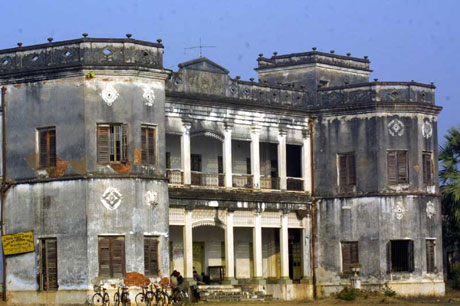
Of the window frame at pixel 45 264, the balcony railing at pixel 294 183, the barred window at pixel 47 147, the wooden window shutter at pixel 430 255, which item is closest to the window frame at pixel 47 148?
the barred window at pixel 47 147

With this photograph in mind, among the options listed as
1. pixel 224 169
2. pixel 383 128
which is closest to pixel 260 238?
pixel 224 169

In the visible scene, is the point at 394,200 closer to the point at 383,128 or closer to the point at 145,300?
the point at 383,128

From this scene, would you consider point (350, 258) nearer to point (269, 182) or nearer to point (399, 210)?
point (399, 210)

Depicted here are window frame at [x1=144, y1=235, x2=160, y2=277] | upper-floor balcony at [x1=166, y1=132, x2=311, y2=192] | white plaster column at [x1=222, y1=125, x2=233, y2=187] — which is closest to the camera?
window frame at [x1=144, y1=235, x2=160, y2=277]

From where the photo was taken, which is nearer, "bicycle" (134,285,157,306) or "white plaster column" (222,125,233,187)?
"bicycle" (134,285,157,306)

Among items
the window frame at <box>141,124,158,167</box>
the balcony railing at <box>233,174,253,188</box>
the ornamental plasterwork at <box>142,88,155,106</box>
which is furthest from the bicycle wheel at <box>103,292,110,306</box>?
the balcony railing at <box>233,174,253,188</box>

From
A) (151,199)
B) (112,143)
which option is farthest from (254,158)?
(112,143)

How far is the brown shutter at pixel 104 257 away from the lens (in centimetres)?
4197

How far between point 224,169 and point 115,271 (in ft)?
27.0

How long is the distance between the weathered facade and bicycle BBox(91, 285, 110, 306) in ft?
1.09

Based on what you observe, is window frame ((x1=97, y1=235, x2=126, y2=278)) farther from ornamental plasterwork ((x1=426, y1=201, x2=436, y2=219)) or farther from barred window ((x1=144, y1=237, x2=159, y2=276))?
ornamental plasterwork ((x1=426, y1=201, x2=436, y2=219))

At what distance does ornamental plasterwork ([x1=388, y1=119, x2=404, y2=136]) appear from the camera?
50.9 metres

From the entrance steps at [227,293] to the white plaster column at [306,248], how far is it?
3.41 meters

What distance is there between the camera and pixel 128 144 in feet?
140
